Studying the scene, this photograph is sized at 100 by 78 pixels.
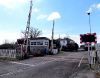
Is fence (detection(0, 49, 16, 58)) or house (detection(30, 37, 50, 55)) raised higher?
house (detection(30, 37, 50, 55))

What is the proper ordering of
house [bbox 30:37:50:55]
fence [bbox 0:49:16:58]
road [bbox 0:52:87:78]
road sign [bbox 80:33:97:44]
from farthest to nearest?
1. house [bbox 30:37:50:55]
2. fence [bbox 0:49:16:58]
3. road sign [bbox 80:33:97:44]
4. road [bbox 0:52:87:78]

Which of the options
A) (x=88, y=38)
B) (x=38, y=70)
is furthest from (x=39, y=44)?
(x=38, y=70)

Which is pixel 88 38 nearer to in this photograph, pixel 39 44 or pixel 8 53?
pixel 8 53

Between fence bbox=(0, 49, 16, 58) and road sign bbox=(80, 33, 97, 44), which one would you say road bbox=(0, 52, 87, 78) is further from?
fence bbox=(0, 49, 16, 58)

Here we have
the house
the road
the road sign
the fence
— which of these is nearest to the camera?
the road

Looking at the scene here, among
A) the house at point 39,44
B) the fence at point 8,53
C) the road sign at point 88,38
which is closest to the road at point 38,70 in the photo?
the road sign at point 88,38

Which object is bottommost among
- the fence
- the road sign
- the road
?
the road

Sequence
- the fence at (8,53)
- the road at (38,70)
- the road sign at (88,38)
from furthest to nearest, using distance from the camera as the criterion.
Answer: the fence at (8,53)
the road sign at (88,38)
the road at (38,70)

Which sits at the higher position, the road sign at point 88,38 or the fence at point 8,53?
the road sign at point 88,38

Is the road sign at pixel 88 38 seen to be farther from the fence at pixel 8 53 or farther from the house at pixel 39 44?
the house at pixel 39 44

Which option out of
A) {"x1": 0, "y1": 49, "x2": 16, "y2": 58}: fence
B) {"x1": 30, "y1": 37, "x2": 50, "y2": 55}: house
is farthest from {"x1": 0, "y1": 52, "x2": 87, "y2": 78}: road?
{"x1": 30, "y1": 37, "x2": 50, "y2": 55}: house

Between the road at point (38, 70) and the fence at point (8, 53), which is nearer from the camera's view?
the road at point (38, 70)

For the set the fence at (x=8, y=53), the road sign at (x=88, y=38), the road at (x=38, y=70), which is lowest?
the road at (x=38, y=70)

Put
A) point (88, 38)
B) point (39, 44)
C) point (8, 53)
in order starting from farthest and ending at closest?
point (39, 44)
point (8, 53)
point (88, 38)
